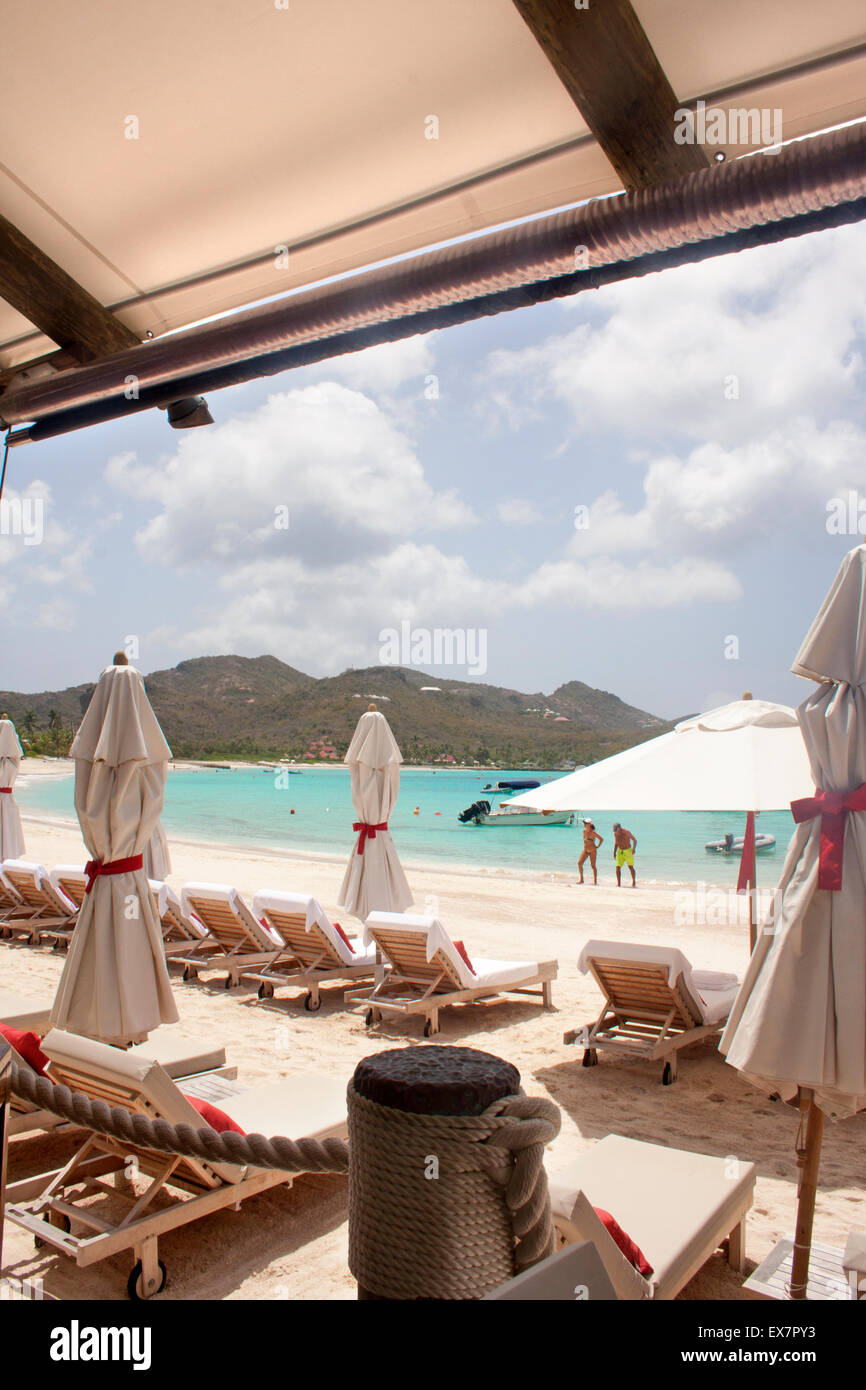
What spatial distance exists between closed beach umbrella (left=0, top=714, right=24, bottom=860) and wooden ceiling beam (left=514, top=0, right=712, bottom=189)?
9752 millimetres

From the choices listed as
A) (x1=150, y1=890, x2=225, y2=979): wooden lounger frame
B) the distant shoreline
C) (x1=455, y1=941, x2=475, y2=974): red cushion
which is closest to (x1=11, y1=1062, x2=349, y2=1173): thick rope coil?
(x1=455, y1=941, x2=475, y2=974): red cushion

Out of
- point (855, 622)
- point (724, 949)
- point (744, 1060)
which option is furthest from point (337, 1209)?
point (724, 949)

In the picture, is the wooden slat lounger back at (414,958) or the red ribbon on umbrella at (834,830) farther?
the wooden slat lounger back at (414,958)

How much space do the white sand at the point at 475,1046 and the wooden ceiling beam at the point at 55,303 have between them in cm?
347

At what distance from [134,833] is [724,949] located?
28.5 feet

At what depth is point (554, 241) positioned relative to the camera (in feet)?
7.67

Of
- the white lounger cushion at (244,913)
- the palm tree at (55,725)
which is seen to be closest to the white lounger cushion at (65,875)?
the white lounger cushion at (244,913)

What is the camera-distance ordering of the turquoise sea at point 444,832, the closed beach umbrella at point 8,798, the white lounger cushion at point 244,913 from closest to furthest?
the white lounger cushion at point 244,913
the closed beach umbrella at point 8,798
the turquoise sea at point 444,832

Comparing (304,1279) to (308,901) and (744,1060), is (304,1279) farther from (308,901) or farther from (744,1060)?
(308,901)

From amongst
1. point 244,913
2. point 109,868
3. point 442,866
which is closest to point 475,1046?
point 244,913

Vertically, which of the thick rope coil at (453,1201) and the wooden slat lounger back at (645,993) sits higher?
the thick rope coil at (453,1201)

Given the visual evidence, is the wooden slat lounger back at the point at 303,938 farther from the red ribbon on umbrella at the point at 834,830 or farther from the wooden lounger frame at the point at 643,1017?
the red ribbon on umbrella at the point at 834,830

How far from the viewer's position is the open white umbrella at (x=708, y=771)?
4648 mm

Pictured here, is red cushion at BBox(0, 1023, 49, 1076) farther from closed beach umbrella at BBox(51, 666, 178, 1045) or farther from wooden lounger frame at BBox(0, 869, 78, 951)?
wooden lounger frame at BBox(0, 869, 78, 951)
